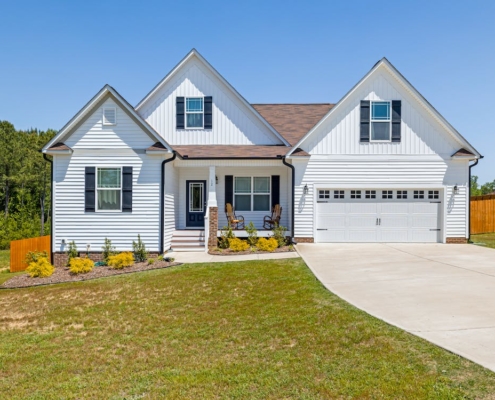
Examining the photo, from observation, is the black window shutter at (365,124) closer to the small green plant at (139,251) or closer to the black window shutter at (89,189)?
the small green plant at (139,251)

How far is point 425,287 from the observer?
757cm

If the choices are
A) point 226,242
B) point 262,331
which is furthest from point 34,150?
point 262,331

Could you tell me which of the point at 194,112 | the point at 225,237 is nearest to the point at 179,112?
the point at 194,112

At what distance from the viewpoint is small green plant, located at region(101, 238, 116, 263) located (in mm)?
12920

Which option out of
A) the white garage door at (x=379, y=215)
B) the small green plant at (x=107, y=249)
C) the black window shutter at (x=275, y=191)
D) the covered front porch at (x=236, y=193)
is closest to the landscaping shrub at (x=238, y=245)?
the covered front porch at (x=236, y=193)

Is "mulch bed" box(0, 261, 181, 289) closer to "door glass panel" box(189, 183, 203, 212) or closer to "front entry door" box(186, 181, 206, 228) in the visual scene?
"front entry door" box(186, 181, 206, 228)

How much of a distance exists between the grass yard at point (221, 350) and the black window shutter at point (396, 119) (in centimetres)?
902

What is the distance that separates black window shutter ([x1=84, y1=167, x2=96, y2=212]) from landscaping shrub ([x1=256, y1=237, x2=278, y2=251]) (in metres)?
6.48

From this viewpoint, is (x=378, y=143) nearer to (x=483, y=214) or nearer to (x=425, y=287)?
(x=425, y=287)

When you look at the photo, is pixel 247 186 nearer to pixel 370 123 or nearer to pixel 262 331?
pixel 370 123

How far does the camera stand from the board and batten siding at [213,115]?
15.8 metres

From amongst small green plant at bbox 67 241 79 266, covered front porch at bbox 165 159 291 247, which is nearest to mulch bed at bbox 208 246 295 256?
covered front porch at bbox 165 159 291 247

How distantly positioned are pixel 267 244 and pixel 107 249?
6001mm

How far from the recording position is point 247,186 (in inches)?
628
